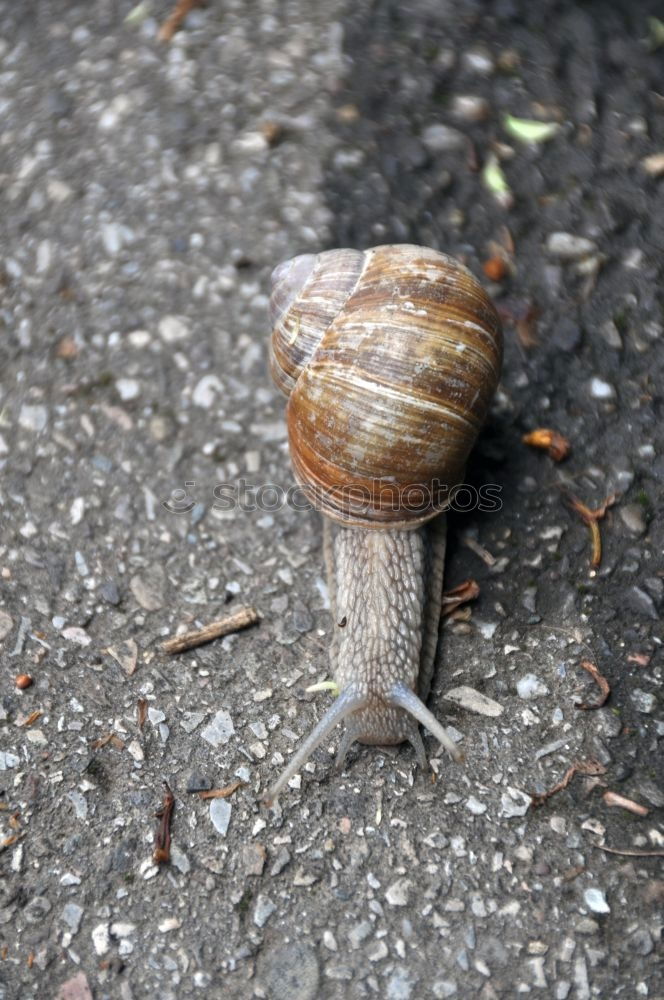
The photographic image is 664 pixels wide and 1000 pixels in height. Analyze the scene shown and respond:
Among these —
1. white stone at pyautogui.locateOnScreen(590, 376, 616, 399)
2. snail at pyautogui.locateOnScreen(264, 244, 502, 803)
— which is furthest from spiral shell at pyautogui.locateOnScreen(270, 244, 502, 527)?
white stone at pyautogui.locateOnScreen(590, 376, 616, 399)

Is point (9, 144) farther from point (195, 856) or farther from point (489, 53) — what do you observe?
point (195, 856)

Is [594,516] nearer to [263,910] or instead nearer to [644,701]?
[644,701]

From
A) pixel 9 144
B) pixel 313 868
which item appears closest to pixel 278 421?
pixel 313 868

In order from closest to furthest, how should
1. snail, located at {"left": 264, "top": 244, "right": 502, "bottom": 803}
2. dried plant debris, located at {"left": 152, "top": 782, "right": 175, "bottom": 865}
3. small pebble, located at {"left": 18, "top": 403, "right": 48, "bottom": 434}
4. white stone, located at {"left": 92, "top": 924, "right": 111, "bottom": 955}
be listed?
white stone, located at {"left": 92, "top": 924, "right": 111, "bottom": 955}, dried plant debris, located at {"left": 152, "top": 782, "right": 175, "bottom": 865}, snail, located at {"left": 264, "top": 244, "right": 502, "bottom": 803}, small pebble, located at {"left": 18, "top": 403, "right": 48, "bottom": 434}

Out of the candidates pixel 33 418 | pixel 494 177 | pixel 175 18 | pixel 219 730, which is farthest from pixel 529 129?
pixel 219 730

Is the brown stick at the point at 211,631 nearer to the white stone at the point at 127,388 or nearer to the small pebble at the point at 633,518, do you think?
the white stone at the point at 127,388

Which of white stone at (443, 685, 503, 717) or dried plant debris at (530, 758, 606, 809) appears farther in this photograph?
white stone at (443, 685, 503, 717)

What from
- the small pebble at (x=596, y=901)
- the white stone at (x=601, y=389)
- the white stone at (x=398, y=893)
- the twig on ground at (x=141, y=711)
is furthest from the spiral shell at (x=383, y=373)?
the small pebble at (x=596, y=901)

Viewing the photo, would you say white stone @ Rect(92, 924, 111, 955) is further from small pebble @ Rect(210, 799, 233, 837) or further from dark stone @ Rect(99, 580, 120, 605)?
dark stone @ Rect(99, 580, 120, 605)
